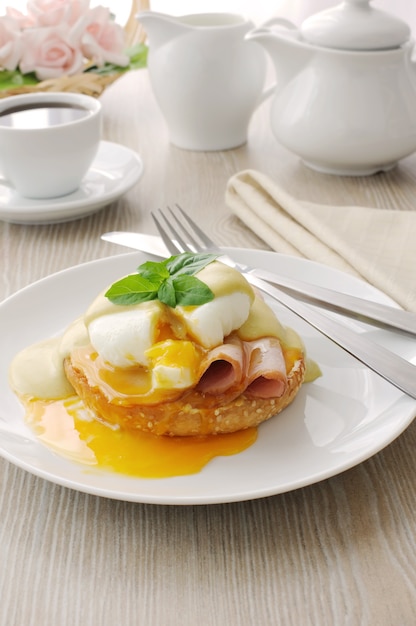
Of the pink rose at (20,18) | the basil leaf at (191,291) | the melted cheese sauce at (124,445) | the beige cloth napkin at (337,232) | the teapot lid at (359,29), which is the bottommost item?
the beige cloth napkin at (337,232)

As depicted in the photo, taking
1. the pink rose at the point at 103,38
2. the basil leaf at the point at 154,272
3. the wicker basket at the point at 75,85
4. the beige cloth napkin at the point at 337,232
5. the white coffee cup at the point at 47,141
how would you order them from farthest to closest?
the pink rose at the point at 103,38, the wicker basket at the point at 75,85, the white coffee cup at the point at 47,141, the beige cloth napkin at the point at 337,232, the basil leaf at the point at 154,272

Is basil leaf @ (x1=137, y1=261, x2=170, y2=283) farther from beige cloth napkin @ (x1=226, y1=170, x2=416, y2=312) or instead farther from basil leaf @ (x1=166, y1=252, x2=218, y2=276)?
beige cloth napkin @ (x1=226, y1=170, x2=416, y2=312)

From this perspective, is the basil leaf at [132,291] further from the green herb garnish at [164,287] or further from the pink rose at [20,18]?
the pink rose at [20,18]

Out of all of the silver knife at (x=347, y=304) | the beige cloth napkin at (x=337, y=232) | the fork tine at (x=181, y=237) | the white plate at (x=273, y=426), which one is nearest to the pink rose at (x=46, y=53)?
the beige cloth napkin at (x=337, y=232)

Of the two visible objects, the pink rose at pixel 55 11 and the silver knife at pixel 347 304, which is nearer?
the silver knife at pixel 347 304

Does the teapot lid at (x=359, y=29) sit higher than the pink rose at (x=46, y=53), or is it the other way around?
the teapot lid at (x=359, y=29)

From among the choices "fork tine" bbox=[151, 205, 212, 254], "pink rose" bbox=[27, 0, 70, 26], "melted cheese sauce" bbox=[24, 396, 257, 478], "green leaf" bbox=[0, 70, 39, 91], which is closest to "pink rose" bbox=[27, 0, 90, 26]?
"pink rose" bbox=[27, 0, 70, 26]

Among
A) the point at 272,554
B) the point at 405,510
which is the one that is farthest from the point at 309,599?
the point at 405,510
